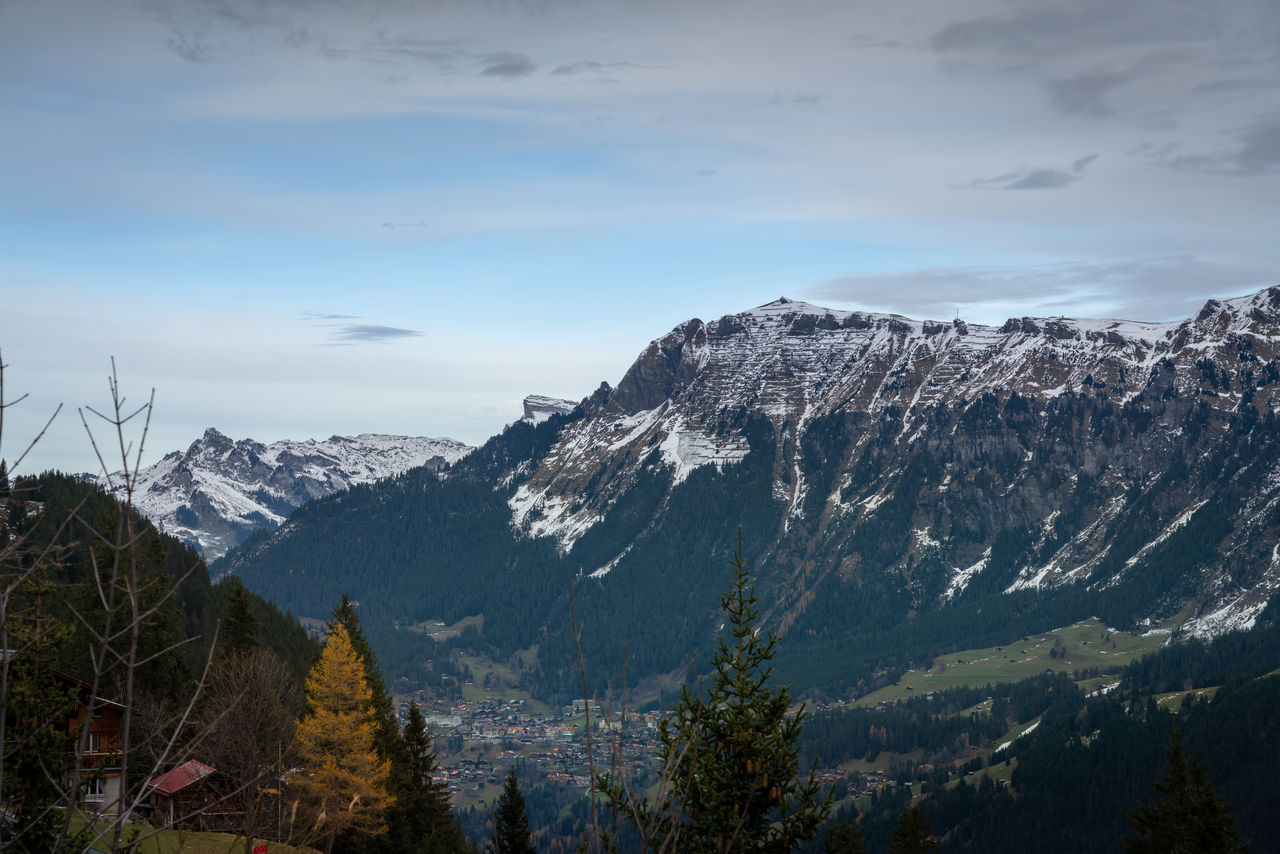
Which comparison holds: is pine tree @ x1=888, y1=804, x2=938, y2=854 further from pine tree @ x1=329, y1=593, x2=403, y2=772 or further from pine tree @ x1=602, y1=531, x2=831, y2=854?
pine tree @ x1=602, y1=531, x2=831, y2=854

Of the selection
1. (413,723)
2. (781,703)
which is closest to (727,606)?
(781,703)

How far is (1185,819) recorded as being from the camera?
203 ft

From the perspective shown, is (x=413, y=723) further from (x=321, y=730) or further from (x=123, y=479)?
(x=123, y=479)

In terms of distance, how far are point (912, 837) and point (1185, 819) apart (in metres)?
21.6

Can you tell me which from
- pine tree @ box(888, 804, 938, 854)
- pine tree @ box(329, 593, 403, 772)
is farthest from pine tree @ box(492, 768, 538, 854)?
pine tree @ box(888, 804, 938, 854)

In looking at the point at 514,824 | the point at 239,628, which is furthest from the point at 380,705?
the point at 239,628

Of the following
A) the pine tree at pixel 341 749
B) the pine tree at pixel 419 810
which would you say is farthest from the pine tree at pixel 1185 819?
the pine tree at pixel 419 810

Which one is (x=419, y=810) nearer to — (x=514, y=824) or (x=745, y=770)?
(x=514, y=824)

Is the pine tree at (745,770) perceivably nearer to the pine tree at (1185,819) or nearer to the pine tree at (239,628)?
the pine tree at (1185,819)

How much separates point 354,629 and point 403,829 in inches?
626

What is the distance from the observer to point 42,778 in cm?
3738

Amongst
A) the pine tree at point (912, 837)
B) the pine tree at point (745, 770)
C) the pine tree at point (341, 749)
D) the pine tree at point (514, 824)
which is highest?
the pine tree at point (745, 770)

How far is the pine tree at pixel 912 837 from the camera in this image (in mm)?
79062

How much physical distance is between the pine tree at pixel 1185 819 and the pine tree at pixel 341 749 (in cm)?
4260
